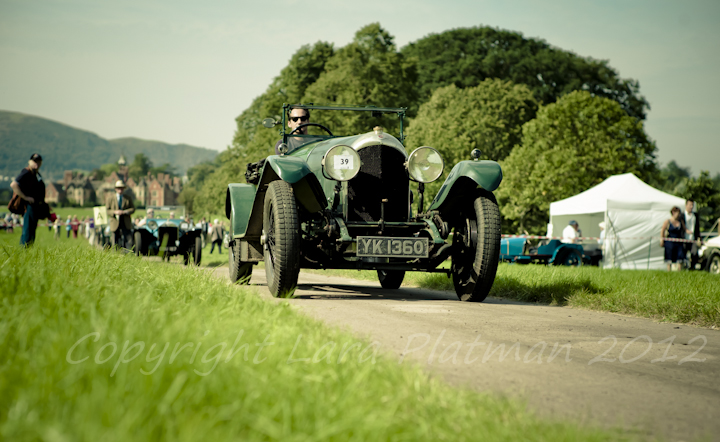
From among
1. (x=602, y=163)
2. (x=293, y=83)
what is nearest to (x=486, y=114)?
(x=602, y=163)

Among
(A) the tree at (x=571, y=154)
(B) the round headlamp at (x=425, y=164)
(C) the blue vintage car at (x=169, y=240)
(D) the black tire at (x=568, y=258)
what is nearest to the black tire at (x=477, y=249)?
(B) the round headlamp at (x=425, y=164)

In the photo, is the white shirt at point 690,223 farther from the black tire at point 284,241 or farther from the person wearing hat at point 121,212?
the person wearing hat at point 121,212

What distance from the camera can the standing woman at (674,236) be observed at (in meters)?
14.4

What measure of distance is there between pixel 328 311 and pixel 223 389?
327cm

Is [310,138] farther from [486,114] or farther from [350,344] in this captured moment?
[486,114]

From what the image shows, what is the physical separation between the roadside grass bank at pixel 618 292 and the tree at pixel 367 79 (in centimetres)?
2663

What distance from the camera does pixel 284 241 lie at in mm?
6543

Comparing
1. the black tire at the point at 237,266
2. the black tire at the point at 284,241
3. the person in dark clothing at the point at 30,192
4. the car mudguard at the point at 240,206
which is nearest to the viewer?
the black tire at the point at 284,241

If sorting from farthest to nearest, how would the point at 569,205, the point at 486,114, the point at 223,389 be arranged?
the point at 486,114 < the point at 569,205 < the point at 223,389

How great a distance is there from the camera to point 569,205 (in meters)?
23.1

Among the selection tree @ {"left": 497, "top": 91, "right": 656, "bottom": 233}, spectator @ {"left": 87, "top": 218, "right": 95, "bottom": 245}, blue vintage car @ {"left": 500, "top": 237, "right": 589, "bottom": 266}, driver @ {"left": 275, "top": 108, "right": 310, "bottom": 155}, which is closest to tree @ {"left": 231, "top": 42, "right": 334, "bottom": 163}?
spectator @ {"left": 87, "top": 218, "right": 95, "bottom": 245}

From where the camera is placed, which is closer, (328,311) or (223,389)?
(223,389)

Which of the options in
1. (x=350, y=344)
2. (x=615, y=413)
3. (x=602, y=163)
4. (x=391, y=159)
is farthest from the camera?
(x=602, y=163)

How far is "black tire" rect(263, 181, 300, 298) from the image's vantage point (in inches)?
257
